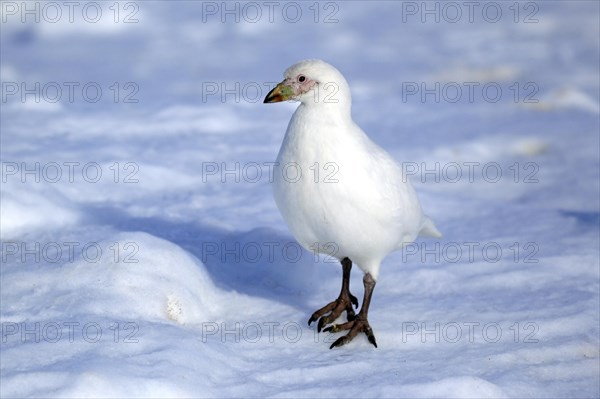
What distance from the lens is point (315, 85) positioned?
3977mm

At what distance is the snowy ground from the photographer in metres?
3.74

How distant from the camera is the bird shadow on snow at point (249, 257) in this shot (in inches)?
187

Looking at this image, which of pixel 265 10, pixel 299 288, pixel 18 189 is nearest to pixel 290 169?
pixel 299 288

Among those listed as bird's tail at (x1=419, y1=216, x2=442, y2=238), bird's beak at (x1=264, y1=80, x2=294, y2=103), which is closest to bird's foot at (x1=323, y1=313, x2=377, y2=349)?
bird's tail at (x1=419, y1=216, x2=442, y2=238)

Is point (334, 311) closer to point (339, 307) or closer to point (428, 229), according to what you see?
point (339, 307)

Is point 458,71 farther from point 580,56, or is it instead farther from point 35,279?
point 35,279

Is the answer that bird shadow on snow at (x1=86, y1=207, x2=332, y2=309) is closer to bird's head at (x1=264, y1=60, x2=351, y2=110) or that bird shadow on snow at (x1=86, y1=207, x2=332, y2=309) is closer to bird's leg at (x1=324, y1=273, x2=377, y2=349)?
bird's leg at (x1=324, y1=273, x2=377, y2=349)

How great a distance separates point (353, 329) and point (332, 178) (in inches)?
29.2

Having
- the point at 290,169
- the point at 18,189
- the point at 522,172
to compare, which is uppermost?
the point at 290,169

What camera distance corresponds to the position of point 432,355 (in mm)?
3998

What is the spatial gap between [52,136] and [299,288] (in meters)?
3.06

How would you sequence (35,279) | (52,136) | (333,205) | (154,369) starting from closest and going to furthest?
(154,369)
(333,205)
(35,279)
(52,136)

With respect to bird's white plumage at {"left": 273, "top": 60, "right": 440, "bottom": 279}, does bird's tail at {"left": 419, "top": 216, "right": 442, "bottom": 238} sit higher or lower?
lower

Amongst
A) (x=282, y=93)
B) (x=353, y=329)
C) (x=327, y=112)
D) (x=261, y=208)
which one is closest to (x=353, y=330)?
(x=353, y=329)
